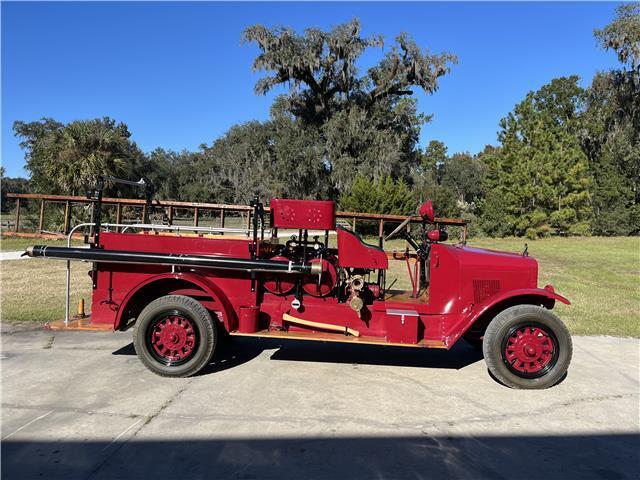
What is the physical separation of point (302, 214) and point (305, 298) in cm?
92

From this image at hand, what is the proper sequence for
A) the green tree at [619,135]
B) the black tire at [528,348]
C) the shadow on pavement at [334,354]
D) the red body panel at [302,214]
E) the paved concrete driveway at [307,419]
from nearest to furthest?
the paved concrete driveway at [307,419]
the black tire at [528,348]
the red body panel at [302,214]
the shadow on pavement at [334,354]
the green tree at [619,135]

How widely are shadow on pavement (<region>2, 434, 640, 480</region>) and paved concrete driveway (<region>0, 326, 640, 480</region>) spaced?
1cm

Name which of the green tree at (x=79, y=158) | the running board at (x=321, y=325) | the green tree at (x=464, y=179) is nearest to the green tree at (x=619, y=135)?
the green tree at (x=464, y=179)

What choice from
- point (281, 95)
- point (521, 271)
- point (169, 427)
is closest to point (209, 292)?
point (169, 427)

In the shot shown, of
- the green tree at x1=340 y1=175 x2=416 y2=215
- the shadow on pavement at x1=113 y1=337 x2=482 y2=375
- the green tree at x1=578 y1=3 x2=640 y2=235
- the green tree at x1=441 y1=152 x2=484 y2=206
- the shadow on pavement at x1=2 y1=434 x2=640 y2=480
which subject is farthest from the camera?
the green tree at x1=441 y1=152 x2=484 y2=206

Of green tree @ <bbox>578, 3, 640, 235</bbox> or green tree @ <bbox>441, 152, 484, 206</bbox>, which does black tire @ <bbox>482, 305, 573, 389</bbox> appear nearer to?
green tree @ <bbox>578, 3, 640, 235</bbox>

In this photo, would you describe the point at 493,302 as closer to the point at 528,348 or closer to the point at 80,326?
the point at 528,348

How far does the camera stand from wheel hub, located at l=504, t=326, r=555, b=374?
14.5ft

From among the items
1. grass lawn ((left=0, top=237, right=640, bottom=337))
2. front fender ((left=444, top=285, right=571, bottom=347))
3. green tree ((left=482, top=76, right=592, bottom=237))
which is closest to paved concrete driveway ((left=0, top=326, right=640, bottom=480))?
front fender ((left=444, top=285, right=571, bottom=347))

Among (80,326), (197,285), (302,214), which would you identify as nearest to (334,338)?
(302,214)

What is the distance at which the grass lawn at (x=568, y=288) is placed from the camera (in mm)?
7049

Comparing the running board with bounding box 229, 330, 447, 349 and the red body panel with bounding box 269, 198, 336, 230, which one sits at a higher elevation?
the red body panel with bounding box 269, 198, 336, 230

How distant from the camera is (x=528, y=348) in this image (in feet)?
14.5

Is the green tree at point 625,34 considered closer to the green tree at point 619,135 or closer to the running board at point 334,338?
the green tree at point 619,135
